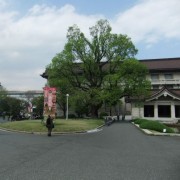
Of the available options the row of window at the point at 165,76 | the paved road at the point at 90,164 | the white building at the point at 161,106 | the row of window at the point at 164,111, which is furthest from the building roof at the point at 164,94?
the paved road at the point at 90,164

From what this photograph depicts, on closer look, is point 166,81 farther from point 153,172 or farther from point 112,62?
point 153,172

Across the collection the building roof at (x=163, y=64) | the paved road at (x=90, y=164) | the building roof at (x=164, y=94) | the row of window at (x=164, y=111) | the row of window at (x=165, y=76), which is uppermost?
the building roof at (x=163, y=64)

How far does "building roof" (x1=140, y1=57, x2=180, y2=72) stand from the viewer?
187 feet

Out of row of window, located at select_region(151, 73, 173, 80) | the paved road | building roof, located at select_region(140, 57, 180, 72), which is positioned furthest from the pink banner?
row of window, located at select_region(151, 73, 173, 80)

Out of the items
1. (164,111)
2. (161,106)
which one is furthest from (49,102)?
(164,111)

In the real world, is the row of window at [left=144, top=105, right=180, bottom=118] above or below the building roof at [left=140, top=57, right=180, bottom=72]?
below

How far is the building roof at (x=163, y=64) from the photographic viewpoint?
56969 mm

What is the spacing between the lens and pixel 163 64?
2323 inches

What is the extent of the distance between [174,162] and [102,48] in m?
36.8

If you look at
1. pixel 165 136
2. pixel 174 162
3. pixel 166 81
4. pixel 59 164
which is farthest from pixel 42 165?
pixel 166 81

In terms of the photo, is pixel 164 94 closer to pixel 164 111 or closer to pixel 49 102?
pixel 164 111

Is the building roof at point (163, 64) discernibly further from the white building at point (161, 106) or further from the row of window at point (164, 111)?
the row of window at point (164, 111)

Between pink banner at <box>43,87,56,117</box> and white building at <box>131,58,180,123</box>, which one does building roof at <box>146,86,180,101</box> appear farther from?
pink banner at <box>43,87,56,117</box>

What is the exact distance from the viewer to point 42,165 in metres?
10.2
